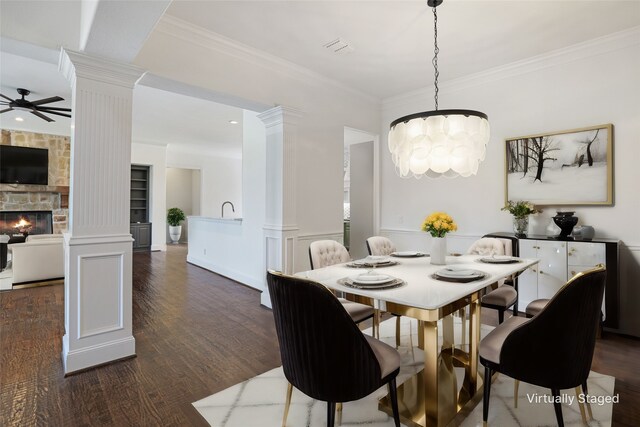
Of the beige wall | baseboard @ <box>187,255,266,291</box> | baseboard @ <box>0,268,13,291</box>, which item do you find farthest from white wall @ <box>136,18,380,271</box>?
the beige wall

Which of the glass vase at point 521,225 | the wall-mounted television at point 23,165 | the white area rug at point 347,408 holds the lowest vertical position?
the white area rug at point 347,408

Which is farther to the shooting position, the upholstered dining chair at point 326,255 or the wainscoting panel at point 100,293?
the upholstered dining chair at point 326,255

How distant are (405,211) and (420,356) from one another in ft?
8.04

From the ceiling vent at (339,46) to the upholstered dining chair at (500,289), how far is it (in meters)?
2.34

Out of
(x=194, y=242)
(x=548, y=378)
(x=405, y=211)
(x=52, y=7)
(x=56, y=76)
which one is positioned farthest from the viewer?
(x=194, y=242)

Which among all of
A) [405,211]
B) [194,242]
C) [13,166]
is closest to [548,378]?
[405,211]

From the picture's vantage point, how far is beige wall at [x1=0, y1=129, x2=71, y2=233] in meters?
6.88

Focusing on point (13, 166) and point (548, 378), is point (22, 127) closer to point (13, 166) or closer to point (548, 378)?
point (13, 166)

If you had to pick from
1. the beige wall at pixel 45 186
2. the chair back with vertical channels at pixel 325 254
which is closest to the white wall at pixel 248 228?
the chair back with vertical channels at pixel 325 254

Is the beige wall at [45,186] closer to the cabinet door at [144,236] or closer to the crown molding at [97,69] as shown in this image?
the cabinet door at [144,236]

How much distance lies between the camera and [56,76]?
164 inches

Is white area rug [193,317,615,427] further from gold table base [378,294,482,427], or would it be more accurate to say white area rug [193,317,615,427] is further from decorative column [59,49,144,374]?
decorative column [59,49,144,374]

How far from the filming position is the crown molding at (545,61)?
120 inches

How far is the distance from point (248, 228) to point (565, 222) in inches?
151
